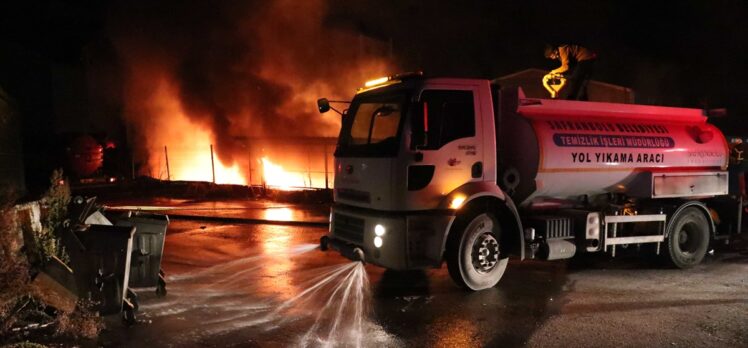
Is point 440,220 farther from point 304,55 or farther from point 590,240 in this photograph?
point 304,55

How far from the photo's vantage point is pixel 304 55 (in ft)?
66.9

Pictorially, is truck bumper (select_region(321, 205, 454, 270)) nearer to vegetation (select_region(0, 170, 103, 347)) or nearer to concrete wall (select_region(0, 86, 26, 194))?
vegetation (select_region(0, 170, 103, 347))

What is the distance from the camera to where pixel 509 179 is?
669cm

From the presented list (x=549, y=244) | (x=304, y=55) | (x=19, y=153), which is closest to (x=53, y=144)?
(x=304, y=55)

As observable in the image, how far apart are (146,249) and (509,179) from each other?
4089mm

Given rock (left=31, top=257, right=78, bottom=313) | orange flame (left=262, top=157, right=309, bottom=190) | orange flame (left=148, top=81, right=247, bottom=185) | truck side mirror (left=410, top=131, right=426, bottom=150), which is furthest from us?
orange flame (left=148, top=81, right=247, bottom=185)

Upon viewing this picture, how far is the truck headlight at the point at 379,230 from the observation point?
593 cm

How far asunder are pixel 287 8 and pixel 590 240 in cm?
1596

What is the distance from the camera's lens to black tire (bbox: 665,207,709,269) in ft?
25.5

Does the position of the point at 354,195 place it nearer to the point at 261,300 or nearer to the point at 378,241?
the point at 378,241

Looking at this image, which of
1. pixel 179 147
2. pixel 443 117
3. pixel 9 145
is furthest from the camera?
pixel 179 147

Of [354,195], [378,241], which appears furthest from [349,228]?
[378,241]

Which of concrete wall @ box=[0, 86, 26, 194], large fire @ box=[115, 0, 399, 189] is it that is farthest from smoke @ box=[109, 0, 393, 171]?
concrete wall @ box=[0, 86, 26, 194]

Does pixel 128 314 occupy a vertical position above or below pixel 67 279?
below
